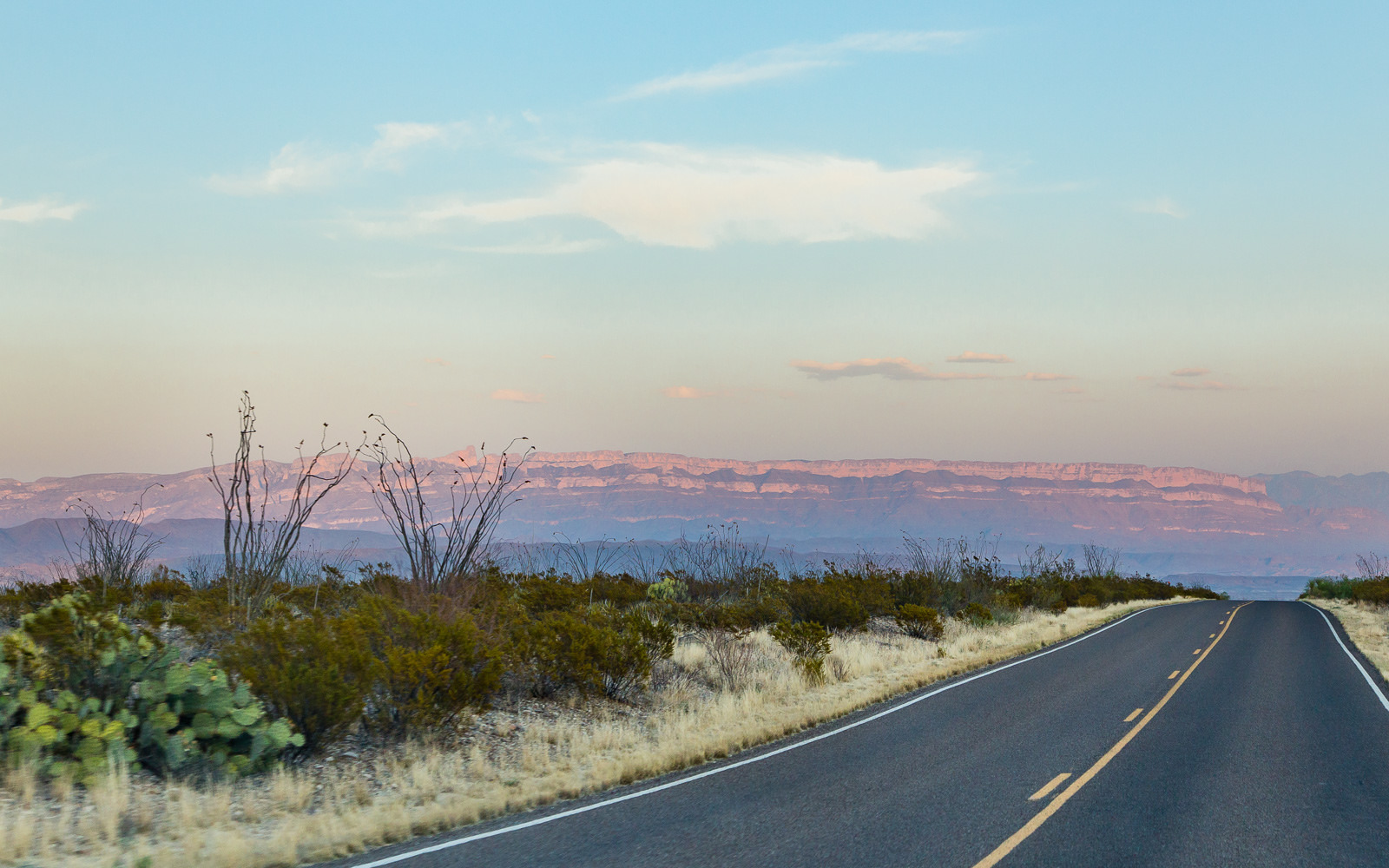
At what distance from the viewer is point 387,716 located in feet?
35.2

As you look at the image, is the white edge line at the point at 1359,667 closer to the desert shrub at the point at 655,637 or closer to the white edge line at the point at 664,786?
the white edge line at the point at 664,786

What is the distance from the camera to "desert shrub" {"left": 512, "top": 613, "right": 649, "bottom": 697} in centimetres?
1310

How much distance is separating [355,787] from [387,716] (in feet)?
6.07

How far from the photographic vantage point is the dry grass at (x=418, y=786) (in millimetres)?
7016

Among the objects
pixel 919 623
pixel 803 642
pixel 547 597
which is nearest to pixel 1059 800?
pixel 803 642

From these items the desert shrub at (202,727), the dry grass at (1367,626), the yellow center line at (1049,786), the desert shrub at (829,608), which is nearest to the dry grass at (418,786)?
the desert shrub at (202,727)

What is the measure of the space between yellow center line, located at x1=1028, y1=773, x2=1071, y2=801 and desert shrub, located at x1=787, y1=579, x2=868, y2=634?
508 inches

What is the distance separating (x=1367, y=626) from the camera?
31.5m

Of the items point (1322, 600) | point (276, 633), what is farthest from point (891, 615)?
point (1322, 600)

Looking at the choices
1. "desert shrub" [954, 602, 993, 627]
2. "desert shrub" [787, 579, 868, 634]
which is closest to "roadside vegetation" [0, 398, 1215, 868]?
→ "desert shrub" [787, 579, 868, 634]

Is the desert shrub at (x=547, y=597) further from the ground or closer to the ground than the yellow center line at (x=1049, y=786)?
further from the ground

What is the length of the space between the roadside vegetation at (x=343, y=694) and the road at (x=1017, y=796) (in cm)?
101

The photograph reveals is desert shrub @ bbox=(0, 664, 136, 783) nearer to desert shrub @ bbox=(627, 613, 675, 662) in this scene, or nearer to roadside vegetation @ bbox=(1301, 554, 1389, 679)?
desert shrub @ bbox=(627, 613, 675, 662)

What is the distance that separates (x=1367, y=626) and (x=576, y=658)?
30.9 metres
